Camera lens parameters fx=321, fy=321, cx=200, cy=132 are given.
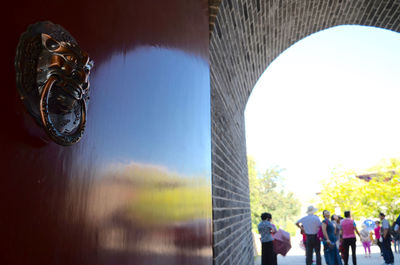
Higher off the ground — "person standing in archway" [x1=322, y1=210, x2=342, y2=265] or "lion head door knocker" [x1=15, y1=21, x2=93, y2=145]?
"lion head door knocker" [x1=15, y1=21, x2=93, y2=145]

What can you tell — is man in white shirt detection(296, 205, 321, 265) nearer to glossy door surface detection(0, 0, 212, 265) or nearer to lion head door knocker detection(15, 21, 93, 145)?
glossy door surface detection(0, 0, 212, 265)

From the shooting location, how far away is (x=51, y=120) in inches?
23.9

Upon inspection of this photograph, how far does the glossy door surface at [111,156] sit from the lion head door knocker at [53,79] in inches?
0.8

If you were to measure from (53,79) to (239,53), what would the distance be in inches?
166

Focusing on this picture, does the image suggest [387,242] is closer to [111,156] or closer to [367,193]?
[111,156]

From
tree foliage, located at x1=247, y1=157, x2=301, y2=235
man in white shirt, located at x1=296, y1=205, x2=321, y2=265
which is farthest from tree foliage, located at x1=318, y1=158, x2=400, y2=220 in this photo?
tree foliage, located at x1=247, y1=157, x2=301, y2=235

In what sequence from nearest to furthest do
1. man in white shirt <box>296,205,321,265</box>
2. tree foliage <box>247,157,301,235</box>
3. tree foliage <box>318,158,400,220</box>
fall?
1. man in white shirt <box>296,205,321,265</box>
2. tree foliage <box>318,158,400,220</box>
3. tree foliage <box>247,157,301,235</box>

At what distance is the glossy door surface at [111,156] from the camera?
0.57 m

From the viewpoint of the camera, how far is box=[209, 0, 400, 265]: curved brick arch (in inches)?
117

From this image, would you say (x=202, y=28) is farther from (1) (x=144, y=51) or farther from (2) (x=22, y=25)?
(2) (x=22, y=25)

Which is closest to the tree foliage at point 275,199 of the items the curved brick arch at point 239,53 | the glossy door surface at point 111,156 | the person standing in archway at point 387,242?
the person standing in archway at point 387,242

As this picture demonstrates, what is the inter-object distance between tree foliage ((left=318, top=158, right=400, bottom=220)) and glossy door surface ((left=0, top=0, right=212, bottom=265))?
1783cm

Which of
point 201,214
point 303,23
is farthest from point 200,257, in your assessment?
point 303,23

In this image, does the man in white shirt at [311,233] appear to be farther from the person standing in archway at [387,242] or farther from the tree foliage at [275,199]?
the tree foliage at [275,199]
